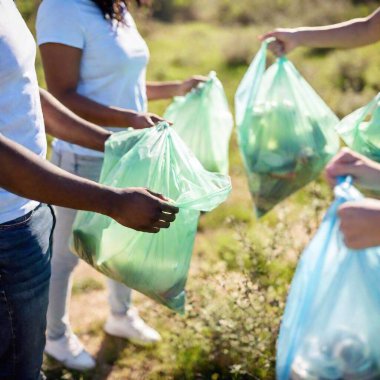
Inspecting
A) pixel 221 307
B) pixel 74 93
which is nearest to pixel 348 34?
pixel 74 93

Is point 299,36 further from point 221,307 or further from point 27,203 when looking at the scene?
point 27,203

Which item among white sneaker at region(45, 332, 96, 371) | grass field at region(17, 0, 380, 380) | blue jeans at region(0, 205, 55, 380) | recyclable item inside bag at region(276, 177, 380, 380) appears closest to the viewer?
recyclable item inside bag at region(276, 177, 380, 380)

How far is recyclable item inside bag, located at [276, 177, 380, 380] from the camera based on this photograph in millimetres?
1412

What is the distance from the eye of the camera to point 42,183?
1.48m

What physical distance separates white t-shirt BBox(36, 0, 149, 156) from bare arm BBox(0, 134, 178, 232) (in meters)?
0.79

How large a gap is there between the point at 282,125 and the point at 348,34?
49 centimetres

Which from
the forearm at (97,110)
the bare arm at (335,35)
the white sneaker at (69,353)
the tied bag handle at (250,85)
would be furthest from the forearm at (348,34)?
the white sneaker at (69,353)

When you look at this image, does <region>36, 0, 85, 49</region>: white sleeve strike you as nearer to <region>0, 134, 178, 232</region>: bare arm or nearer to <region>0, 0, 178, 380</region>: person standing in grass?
<region>0, 0, 178, 380</region>: person standing in grass

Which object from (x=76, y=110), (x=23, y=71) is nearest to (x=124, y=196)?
(x=23, y=71)

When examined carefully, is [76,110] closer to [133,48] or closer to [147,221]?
[133,48]

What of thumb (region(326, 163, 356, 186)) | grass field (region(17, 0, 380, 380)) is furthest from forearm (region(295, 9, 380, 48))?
thumb (region(326, 163, 356, 186))

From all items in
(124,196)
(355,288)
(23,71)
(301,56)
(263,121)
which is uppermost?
(23,71)

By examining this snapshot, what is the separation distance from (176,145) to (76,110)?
1.46ft

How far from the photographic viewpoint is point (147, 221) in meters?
1.56
